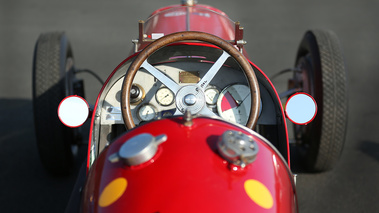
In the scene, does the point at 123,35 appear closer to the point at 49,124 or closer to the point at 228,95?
the point at 49,124

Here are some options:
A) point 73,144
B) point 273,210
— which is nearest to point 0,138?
point 73,144

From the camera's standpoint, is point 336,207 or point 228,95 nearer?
point 228,95

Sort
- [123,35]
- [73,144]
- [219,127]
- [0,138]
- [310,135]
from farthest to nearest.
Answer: [123,35] < [0,138] < [73,144] < [310,135] < [219,127]

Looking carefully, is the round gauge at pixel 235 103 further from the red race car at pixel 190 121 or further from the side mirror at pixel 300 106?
the side mirror at pixel 300 106

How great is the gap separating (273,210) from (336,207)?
1.73 meters

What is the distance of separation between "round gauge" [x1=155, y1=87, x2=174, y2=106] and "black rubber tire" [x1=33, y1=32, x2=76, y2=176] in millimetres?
1031

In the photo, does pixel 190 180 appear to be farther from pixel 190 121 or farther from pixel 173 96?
pixel 173 96

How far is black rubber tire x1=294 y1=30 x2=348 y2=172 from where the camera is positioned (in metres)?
2.84

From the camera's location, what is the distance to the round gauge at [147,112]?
2301 millimetres

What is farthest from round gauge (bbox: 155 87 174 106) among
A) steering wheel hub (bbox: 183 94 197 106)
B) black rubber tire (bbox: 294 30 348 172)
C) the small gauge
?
black rubber tire (bbox: 294 30 348 172)

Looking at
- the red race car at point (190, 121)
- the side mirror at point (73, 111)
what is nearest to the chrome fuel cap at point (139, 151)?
the red race car at point (190, 121)

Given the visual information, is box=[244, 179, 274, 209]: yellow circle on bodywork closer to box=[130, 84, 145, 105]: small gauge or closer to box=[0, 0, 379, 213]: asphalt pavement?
box=[130, 84, 145, 105]: small gauge

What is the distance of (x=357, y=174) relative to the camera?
3.19 m

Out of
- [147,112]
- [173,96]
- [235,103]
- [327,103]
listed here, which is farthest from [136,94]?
[327,103]
